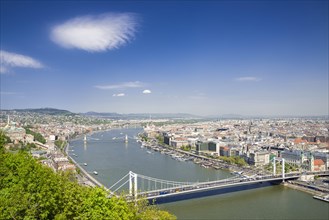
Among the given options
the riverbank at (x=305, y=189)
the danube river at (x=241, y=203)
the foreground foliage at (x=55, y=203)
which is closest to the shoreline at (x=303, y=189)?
the riverbank at (x=305, y=189)

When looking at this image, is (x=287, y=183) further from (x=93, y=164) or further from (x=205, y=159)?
(x=93, y=164)

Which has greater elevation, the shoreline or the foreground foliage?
the foreground foliage

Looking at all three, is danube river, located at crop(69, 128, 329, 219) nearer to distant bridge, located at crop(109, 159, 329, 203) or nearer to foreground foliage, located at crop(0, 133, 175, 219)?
distant bridge, located at crop(109, 159, 329, 203)

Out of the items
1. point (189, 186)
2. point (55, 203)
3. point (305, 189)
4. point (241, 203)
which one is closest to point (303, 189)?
point (305, 189)

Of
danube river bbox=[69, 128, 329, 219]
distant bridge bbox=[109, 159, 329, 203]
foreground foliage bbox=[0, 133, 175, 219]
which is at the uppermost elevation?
foreground foliage bbox=[0, 133, 175, 219]

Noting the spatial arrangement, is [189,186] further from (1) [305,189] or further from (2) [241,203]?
(1) [305,189]

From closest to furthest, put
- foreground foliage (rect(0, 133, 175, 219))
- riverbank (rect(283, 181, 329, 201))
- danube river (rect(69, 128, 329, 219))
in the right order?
foreground foliage (rect(0, 133, 175, 219)) → danube river (rect(69, 128, 329, 219)) → riverbank (rect(283, 181, 329, 201))

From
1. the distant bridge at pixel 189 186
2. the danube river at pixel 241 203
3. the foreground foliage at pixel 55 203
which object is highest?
the foreground foliage at pixel 55 203

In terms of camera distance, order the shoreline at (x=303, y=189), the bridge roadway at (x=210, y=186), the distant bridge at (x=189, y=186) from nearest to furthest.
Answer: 1. the bridge roadway at (x=210, y=186)
2. the distant bridge at (x=189, y=186)
3. the shoreline at (x=303, y=189)

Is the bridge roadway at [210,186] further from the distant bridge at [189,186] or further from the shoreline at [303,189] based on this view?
the shoreline at [303,189]

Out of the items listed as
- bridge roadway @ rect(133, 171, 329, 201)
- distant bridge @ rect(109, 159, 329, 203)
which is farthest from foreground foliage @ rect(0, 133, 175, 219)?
distant bridge @ rect(109, 159, 329, 203)

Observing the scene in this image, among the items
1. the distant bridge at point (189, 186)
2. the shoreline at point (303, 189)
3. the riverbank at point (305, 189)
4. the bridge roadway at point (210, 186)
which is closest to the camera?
the bridge roadway at point (210, 186)
